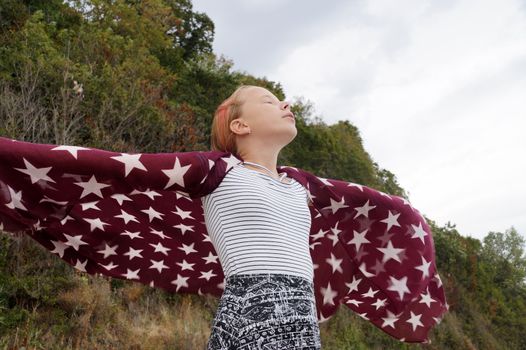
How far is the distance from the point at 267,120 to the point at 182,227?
862 mm

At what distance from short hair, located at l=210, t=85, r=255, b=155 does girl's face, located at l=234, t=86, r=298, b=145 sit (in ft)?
0.15

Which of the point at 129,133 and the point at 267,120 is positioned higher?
the point at 129,133

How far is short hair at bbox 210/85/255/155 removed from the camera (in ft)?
8.25

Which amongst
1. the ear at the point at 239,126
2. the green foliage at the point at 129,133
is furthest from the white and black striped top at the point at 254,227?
the green foliage at the point at 129,133

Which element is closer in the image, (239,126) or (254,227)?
(254,227)

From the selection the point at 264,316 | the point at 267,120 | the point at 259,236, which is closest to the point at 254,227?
the point at 259,236

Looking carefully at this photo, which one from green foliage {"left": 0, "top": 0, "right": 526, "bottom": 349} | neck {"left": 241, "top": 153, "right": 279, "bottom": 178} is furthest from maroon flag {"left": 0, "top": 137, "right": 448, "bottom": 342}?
green foliage {"left": 0, "top": 0, "right": 526, "bottom": 349}

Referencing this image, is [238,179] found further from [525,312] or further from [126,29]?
[525,312]

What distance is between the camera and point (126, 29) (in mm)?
15258

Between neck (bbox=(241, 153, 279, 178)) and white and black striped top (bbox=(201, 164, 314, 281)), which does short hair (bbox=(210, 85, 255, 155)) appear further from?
white and black striped top (bbox=(201, 164, 314, 281))

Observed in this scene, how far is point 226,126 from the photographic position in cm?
254

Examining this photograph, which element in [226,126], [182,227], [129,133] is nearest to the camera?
[226,126]

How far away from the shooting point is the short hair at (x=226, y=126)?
8.25ft

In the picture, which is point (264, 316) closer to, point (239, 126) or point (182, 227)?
point (239, 126)
